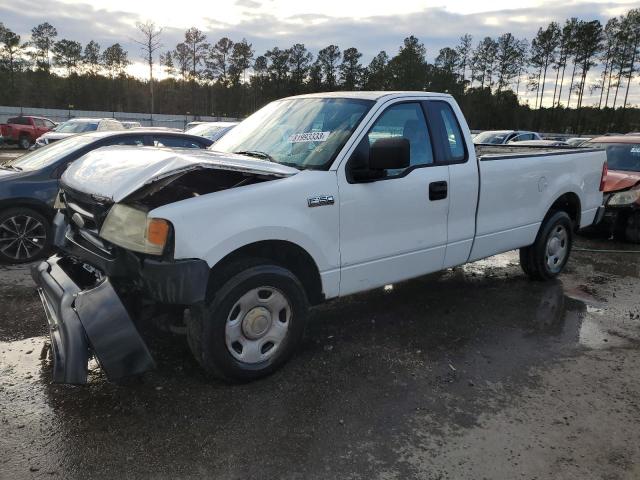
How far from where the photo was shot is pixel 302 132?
409cm

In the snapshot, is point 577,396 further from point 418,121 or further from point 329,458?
point 418,121

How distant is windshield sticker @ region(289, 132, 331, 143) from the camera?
12.9ft

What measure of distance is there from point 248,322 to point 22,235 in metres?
4.35

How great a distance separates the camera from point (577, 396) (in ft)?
11.6

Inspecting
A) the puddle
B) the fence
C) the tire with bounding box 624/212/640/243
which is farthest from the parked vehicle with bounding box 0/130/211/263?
the fence

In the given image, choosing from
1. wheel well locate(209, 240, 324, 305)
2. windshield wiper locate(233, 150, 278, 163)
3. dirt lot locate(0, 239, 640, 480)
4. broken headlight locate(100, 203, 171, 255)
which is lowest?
dirt lot locate(0, 239, 640, 480)

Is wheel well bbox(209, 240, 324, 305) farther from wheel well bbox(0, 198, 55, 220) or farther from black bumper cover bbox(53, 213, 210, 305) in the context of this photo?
wheel well bbox(0, 198, 55, 220)

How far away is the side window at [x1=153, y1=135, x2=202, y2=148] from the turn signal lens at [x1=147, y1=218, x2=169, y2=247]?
4.63 m

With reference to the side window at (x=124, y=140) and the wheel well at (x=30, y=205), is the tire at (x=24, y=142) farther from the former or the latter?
the wheel well at (x=30, y=205)

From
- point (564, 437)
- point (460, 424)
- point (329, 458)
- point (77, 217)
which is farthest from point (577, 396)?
point (77, 217)

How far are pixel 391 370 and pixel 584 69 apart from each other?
70949mm

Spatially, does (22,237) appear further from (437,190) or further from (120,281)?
(437,190)

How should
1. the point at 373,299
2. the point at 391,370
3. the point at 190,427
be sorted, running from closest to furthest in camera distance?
1. the point at 190,427
2. the point at 391,370
3. the point at 373,299

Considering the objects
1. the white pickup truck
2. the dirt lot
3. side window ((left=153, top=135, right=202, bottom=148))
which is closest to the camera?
the dirt lot
